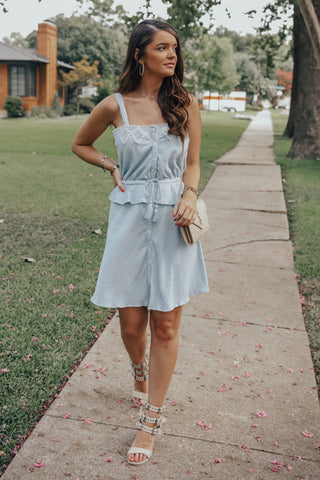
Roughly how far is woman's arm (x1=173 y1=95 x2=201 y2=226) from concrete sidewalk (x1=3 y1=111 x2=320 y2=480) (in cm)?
109

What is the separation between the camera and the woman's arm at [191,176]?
2383mm

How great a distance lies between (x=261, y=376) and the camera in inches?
128

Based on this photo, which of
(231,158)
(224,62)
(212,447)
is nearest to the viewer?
(212,447)

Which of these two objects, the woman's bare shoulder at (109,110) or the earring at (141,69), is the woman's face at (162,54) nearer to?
the earring at (141,69)

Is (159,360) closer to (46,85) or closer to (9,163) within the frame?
(9,163)

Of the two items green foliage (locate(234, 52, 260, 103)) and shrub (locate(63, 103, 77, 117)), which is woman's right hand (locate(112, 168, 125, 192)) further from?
green foliage (locate(234, 52, 260, 103))

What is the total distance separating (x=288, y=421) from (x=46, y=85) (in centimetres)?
3828

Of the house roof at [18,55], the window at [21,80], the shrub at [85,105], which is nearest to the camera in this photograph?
the house roof at [18,55]

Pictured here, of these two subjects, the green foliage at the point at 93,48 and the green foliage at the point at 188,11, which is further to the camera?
the green foliage at the point at 93,48

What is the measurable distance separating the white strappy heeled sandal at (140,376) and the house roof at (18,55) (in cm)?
3675

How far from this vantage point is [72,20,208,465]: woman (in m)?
2.45

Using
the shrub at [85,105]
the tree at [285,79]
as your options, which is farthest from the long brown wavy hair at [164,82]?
the tree at [285,79]

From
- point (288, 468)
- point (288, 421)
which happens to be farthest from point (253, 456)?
point (288, 421)

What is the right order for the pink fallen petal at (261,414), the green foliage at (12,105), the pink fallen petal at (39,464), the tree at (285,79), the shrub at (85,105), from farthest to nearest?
the tree at (285,79), the shrub at (85,105), the green foliage at (12,105), the pink fallen petal at (261,414), the pink fallen petal at (39,464)
